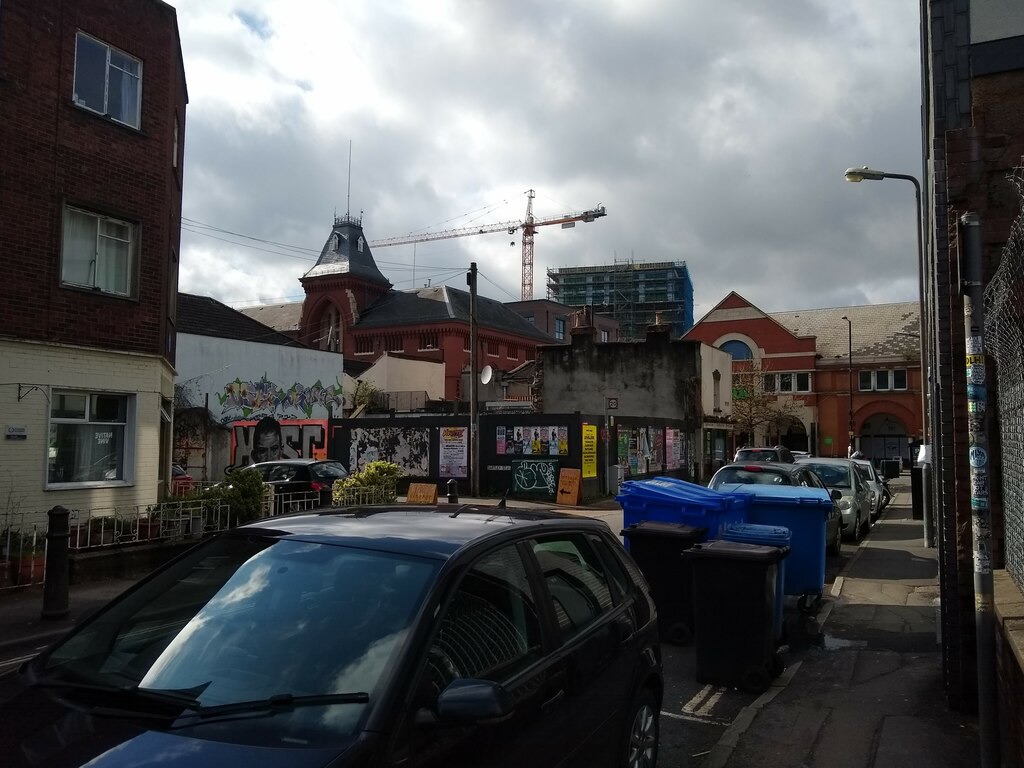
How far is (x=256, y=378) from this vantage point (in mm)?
35812

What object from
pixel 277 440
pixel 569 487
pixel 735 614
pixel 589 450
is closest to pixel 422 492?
pixel 569 487

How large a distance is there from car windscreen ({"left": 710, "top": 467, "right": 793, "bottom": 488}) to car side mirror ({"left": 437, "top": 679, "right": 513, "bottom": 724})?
1091 centimetres

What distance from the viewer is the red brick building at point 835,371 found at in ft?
189

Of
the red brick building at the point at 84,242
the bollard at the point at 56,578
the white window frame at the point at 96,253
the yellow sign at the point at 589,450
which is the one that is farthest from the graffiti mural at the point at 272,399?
the bollard at the point at 56,578

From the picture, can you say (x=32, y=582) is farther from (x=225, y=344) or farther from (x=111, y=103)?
(x=225, y=344)

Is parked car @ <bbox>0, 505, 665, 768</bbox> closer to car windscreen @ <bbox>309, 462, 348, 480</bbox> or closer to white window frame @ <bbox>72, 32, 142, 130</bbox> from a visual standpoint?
white window frame @ <bbox>72, 32, 142, 130</bbox>

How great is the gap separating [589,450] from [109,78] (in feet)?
52.1

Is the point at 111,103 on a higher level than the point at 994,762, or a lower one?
higher

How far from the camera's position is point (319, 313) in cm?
7225

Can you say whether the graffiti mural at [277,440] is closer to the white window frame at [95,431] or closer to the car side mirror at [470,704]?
the white window frame at [95,431]

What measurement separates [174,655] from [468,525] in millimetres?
1292

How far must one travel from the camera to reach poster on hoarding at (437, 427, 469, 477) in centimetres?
2617

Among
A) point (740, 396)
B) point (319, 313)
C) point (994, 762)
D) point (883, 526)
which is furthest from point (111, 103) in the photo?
point (319, 313)

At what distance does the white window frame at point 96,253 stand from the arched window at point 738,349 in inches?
2039
